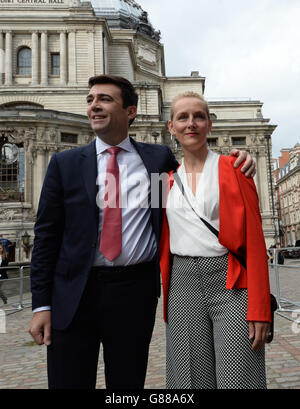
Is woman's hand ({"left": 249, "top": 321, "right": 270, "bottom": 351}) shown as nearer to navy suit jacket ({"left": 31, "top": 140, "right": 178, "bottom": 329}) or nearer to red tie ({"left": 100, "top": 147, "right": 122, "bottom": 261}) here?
navy suit jacket ({"left": 31, "top": 140, "right": 178, "bottom": 329})

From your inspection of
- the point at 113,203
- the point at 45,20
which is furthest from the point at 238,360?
the point at 45,20

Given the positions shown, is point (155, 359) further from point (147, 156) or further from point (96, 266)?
point (147, 156)

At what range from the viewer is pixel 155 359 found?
A: 5.90 m

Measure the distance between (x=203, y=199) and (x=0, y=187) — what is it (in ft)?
103

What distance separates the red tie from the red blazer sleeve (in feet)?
2.72

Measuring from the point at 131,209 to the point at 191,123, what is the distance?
775 millimetres

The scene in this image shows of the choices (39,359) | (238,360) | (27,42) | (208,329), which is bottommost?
(39,359)

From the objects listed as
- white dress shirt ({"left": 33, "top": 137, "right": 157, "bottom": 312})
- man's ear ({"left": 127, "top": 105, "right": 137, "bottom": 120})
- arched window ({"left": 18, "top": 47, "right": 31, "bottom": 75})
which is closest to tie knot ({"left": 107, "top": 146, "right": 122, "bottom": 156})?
white dress shirt ({"left": 33, "top": 137, "right": 157, "bottom": 312})

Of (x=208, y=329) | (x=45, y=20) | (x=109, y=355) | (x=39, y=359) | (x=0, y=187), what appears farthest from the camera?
(x=45, y=20)

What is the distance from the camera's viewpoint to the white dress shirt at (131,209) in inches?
103

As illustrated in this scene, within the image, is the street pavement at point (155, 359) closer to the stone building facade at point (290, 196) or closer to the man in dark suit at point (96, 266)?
the man in dark suit at point (96, 266)

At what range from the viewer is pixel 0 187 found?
102ft

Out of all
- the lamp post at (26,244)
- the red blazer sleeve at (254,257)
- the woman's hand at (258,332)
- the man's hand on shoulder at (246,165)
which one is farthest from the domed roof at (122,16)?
the woman's hand at (258,332)

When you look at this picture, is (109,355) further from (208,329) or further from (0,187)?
(0,187)
